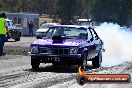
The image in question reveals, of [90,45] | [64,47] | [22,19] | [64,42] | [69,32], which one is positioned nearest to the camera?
[64,47]

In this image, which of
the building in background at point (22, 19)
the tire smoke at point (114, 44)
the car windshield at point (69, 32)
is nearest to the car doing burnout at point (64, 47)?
the car windshield at point (69, 32)

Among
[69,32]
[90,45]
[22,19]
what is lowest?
[22,19]

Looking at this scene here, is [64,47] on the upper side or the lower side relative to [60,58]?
upper

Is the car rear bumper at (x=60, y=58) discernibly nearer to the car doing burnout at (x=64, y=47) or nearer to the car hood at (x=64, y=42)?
the car doing burnout at (x=64, y=47)

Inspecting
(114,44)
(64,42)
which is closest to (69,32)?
(64,42)

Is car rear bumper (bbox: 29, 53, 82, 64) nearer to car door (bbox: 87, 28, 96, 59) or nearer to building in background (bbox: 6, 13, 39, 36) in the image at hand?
car door (bbox: 87, 28, 96, 59)

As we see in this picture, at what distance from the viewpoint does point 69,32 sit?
1504 cm

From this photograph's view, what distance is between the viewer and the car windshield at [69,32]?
48.9 ft

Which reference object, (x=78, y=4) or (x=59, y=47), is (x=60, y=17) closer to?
(x=78, y=4)

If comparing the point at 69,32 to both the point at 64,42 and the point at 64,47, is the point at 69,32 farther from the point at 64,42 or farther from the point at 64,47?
the point at 64,47

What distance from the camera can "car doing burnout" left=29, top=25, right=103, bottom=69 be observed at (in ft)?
44.7

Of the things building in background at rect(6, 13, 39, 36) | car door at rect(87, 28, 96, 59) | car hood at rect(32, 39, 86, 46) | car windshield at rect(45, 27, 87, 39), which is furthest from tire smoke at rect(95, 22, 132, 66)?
building in background at rect(6, 13, 39, 36)

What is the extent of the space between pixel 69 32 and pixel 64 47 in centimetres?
154

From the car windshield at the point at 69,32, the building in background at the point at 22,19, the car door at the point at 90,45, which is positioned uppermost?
the car windshield at the point at 69,32
